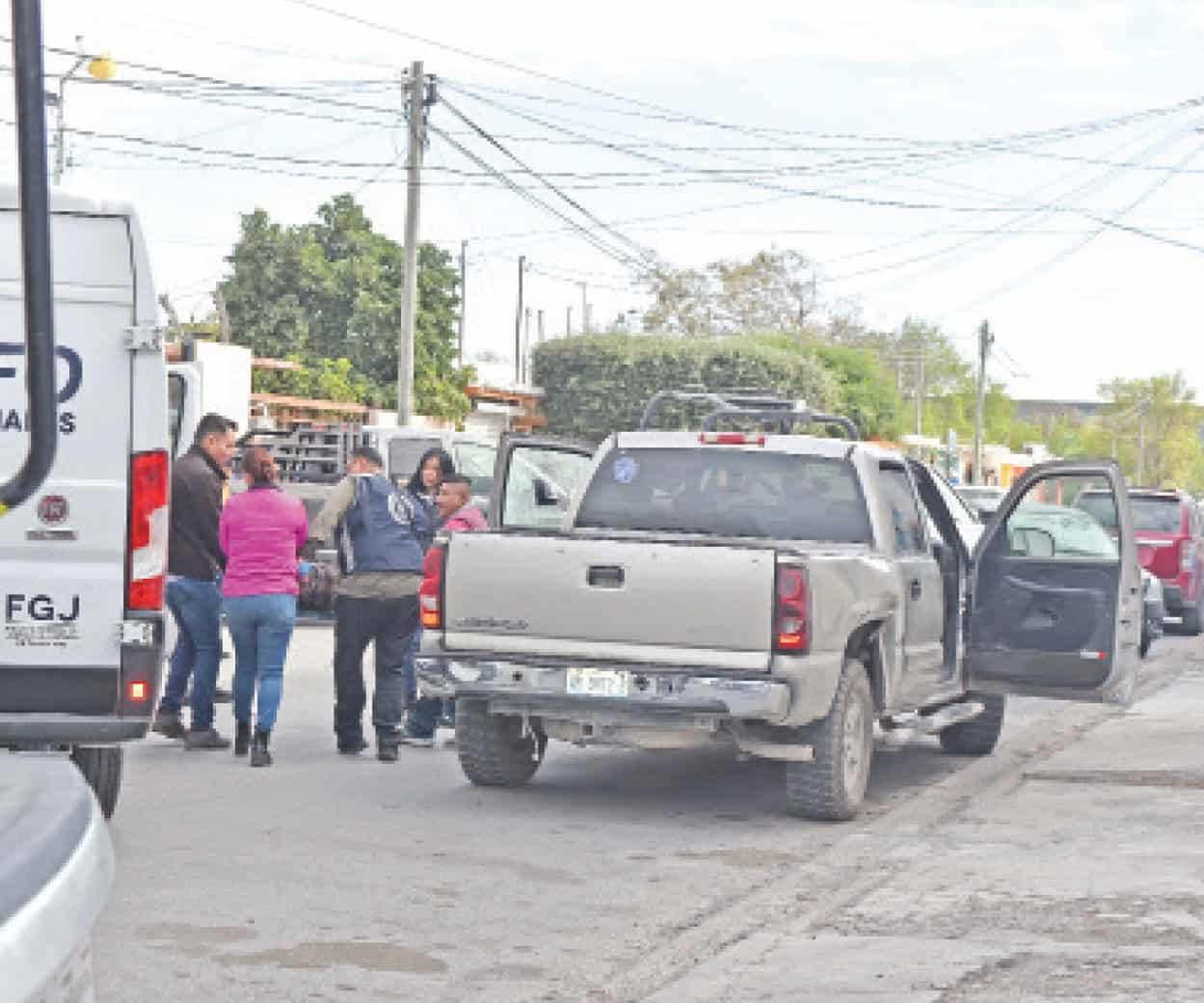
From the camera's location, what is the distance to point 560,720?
10.5 meters

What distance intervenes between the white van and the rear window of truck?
366 cm

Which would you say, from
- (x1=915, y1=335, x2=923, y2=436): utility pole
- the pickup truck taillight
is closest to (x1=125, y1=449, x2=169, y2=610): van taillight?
the pickup truck taillight

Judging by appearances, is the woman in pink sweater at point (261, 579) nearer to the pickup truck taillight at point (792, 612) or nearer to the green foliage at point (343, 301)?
the pickup truck taillight at point (792, 612)

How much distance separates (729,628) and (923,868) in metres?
1.50

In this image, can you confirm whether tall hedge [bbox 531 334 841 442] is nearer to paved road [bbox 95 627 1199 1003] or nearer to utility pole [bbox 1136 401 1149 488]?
paved road [bbox 95 627 1199 1003]

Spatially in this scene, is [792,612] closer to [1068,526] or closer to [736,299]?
[1068,526]

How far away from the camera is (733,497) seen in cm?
1171

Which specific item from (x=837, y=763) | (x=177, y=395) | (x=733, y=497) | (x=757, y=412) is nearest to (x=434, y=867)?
(x=837, y=763)

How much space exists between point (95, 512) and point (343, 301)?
42.1 metres

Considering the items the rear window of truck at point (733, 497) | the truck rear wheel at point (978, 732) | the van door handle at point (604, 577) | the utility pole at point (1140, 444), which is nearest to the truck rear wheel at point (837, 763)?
the rear window of truck at point (733, 497)

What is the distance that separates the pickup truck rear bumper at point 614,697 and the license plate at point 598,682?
0.02 metres

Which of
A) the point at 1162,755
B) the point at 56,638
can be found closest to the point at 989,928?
the point at 56,638

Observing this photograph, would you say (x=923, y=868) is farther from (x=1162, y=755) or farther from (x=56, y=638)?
(x=1162, y=755)

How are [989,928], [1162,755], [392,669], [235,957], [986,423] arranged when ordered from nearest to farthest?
[235,957] → [989,928] → [392,669] → [1162,755] → [986,423]
